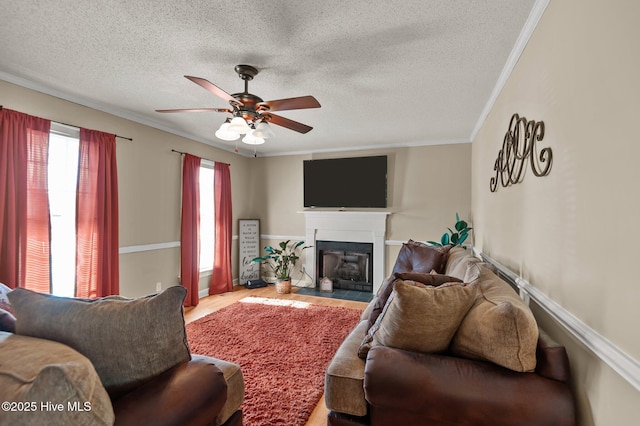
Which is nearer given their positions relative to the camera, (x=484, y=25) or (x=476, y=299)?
(x=476, y=299)

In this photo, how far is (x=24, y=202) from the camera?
2.64 metres

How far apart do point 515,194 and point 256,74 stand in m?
2.21

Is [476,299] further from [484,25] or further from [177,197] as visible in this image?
[177,197]

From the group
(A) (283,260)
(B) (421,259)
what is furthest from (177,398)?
(A) (283,260)

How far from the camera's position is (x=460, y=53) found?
2188mm

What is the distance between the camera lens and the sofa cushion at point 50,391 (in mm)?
681

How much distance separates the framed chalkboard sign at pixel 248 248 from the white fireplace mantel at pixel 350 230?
1.00m

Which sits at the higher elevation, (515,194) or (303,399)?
(515,194)

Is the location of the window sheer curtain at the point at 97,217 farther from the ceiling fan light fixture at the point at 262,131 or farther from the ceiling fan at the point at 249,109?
the ceiling fan light fixture at the point at 262,131

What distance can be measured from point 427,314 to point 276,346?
6.59 ft

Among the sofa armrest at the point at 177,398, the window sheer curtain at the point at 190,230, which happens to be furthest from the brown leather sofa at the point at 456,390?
the window sheer curtain at the point at 190,230

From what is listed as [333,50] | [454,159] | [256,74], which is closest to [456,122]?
[454,159]

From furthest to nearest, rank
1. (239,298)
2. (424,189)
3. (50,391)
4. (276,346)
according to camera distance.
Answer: (424,189) → (239,298) → (276,346) → (50,391)

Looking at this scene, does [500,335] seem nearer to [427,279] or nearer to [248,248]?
[427,279]
